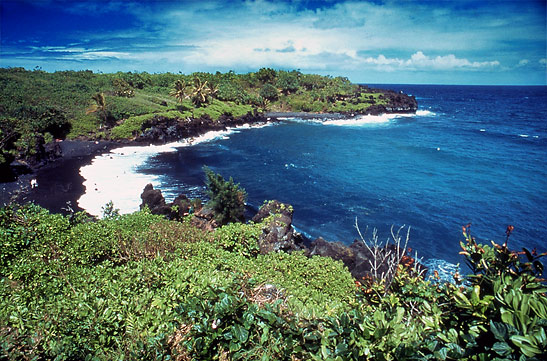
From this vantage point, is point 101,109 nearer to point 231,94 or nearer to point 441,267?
point 231,94

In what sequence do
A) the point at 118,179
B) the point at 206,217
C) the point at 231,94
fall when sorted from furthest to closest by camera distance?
the point at 231,94 → the point at 118,179 → the point at 206,217

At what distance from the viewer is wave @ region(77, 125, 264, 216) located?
91.5ft

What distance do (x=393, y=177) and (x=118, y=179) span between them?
3368 centimetres

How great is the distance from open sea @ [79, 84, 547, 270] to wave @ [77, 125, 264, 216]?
0.39 feet

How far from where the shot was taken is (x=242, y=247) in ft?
44.8

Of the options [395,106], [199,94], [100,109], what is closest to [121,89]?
[199,94]

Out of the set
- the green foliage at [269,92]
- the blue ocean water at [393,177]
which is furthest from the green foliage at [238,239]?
the green foliage at [269,92]

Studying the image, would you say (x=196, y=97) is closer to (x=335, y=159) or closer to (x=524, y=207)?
(x=335, y=159)

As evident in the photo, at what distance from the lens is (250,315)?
420 cm

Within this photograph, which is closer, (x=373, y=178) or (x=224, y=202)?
(x=224, y=202)

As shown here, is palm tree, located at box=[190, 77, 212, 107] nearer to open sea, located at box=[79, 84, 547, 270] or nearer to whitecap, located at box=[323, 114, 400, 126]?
open sea, located at box=[79, 84, 547, 270]

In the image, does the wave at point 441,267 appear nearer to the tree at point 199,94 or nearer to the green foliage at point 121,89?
the tree at point 199,94

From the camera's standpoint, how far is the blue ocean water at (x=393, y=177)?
86.0 ft

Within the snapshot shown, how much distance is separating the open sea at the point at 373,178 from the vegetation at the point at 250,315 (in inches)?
708
